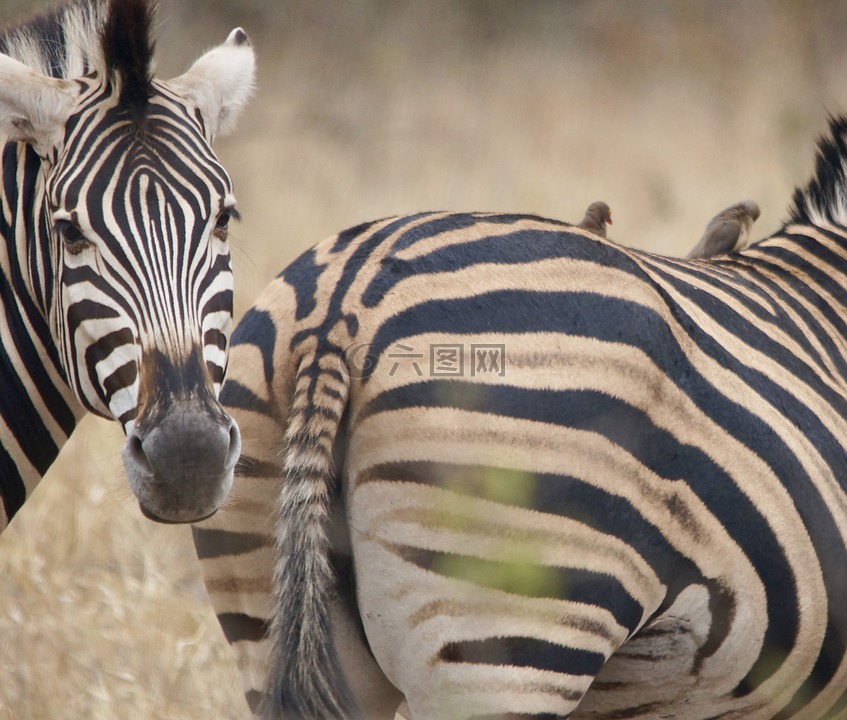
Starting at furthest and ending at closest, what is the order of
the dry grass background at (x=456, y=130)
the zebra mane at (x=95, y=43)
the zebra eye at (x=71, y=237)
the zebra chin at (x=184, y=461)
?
1. the dry grass background at (x=456, y=130)
2. the zebra mane at (x=95, y=43)
3. the zebra eye at (x=71, y=237)
4. the zebra chin at (x=184, y=461)

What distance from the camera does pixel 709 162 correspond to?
41.3ft

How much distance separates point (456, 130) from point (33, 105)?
10.3 metres

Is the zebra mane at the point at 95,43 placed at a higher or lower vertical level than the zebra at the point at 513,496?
higher

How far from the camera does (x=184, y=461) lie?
266 cm

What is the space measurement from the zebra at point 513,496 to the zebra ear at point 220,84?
0.59 meters

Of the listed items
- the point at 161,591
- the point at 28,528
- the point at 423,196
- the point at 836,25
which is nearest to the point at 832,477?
the point at 161,591

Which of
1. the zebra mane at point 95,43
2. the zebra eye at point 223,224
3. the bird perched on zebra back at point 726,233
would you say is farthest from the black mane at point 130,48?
the bird perched on zebra back at point 726,233

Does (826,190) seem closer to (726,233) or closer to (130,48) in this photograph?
(726,233)

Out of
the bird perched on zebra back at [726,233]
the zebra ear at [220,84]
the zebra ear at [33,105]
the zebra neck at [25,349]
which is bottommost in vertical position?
the zebra neck at [25,349]

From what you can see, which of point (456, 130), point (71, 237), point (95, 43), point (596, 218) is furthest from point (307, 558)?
point (456, 130)

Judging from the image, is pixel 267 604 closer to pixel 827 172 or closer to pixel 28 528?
pixel 827 172

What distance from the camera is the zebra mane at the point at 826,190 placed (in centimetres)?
428

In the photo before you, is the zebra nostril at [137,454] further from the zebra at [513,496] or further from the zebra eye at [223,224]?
the zebra eye at [223,224]

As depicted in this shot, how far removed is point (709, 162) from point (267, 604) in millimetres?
10677
